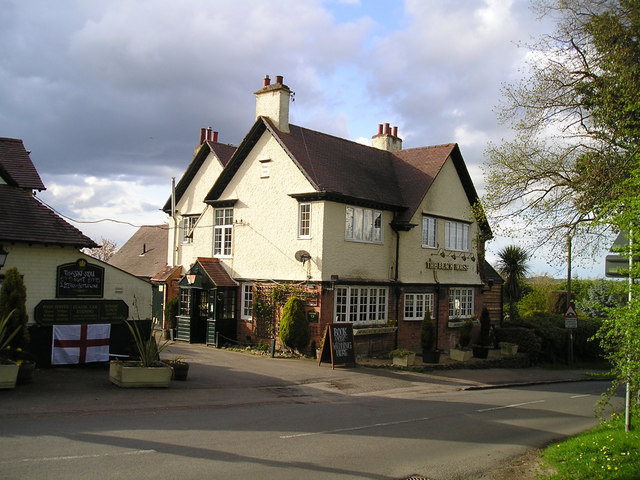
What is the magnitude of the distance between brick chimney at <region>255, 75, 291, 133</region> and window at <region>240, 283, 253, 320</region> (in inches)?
265

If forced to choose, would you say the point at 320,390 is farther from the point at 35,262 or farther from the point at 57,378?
the point at 35,262

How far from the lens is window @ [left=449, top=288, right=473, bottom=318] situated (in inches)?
1147

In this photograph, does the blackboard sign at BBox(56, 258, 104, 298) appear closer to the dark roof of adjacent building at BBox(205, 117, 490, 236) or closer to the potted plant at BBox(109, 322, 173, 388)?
the potted plant at BBox(109, 322, 173, 388)

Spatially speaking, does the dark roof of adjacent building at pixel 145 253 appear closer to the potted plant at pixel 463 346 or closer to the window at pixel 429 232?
the window at pixel 429 232

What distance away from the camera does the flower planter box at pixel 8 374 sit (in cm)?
1315

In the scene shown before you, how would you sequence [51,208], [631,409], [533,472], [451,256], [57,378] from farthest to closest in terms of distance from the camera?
1. [451,256]
2. [51,208]
3. [57,378]
4. [631,409]
5. [533,472]

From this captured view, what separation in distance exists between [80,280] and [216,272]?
8640 mm

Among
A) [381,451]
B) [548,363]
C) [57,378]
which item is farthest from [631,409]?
[548,363]

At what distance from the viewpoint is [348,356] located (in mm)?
21406

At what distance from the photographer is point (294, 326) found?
22.1 metres

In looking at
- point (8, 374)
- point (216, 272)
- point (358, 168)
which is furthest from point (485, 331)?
point (8, 374)

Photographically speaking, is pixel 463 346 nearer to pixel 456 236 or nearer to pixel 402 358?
pixel 456 236

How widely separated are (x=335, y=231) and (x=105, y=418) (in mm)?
Result: 12992

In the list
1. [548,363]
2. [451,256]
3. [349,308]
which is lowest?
[548,363]
